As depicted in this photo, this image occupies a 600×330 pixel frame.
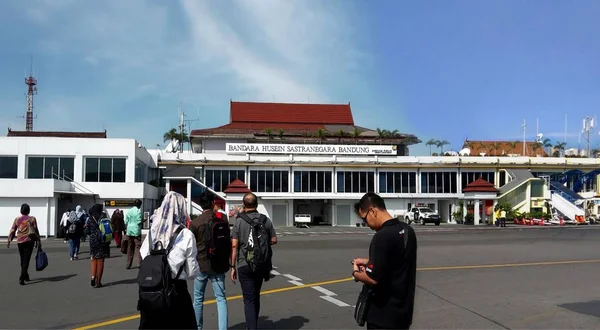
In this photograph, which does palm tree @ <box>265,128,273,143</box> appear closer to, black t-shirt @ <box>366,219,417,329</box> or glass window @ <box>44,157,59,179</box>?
glass window @ <box>44,157,59,179</box>

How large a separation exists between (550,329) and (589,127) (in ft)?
244

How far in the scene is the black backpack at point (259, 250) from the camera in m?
6.20

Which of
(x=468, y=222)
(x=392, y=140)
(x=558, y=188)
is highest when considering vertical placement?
(x=392, y=140)

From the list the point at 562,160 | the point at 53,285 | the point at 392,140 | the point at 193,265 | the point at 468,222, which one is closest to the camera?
the point at 193,265

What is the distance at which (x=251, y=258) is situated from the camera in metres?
6.21

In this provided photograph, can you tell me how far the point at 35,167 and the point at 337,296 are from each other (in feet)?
110

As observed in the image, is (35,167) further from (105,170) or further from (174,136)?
(174,136)

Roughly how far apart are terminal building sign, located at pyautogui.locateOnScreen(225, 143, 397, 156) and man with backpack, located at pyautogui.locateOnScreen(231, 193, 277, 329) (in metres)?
46.0

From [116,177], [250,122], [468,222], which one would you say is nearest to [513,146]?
[468,222]

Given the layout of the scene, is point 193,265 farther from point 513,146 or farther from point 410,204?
point 513,146

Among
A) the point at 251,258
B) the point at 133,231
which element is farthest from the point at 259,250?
the point at 133,231

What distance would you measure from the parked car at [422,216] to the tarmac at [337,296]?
32.5 metres

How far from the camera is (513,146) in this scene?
264ft

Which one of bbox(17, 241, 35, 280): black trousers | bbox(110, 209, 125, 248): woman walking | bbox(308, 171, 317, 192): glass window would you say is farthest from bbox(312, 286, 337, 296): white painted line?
bbox(308, 171, 317, 192): glass window
